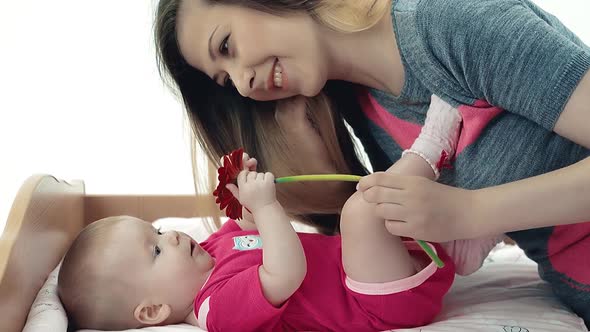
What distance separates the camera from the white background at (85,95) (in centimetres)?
205

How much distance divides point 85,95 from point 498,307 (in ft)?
4.74

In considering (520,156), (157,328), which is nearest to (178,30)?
(157,328)

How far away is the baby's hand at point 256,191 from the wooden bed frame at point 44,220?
336 millimetres

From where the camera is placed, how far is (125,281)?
106 centimetres

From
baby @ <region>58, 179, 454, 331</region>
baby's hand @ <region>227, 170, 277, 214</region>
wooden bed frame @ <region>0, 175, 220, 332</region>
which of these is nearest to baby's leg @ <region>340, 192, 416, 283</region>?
baby @ <region>58, 179, 454, 331</region>

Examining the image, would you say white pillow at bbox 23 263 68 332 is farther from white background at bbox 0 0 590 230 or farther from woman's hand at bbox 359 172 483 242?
white background at bbox 0 0 590 230

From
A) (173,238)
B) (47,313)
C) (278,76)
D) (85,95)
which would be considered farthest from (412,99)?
(85,95)

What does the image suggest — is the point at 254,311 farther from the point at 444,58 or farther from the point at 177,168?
the point at 177,168

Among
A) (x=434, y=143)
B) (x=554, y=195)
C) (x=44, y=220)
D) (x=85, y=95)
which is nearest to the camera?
(x=554, y=195)

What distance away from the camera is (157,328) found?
41.4 inches

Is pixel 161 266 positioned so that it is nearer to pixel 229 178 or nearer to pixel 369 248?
pixel 229 178

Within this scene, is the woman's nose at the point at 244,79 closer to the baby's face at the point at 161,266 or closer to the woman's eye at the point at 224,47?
the woman's eye at the point at 224,47

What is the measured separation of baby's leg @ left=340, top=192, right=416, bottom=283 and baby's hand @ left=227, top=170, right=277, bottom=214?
0.36ft

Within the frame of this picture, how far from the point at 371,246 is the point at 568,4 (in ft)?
4.97
